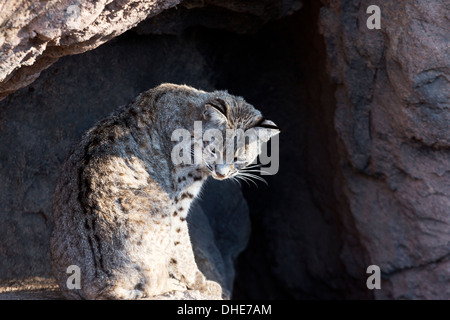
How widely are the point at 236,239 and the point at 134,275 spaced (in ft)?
9.56

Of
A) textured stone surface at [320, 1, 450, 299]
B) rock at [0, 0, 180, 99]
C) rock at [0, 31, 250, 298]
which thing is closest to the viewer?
rock at [0, 0, 180, 99]

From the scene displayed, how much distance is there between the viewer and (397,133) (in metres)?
5.46

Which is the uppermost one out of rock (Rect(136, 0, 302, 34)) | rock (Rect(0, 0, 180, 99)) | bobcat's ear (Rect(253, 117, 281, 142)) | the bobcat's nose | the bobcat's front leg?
rock (Rect(136, 0, 302, 34))

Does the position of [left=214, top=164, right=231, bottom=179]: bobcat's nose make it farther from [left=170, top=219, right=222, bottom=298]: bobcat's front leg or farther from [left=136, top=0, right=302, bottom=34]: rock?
[left=136, top=0, right=302, bottom=34]: rock

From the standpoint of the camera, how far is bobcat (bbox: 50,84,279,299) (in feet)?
13.3

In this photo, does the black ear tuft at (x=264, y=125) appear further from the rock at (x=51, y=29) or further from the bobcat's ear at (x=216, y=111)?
the rock at (x=51, y=29)

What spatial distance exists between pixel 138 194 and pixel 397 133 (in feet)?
7.91

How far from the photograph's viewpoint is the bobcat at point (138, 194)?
4050 millimetres

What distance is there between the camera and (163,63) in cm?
627

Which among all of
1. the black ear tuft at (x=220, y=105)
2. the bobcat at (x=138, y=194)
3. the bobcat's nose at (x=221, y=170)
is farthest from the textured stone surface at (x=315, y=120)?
the black ear tuft at (x=220, y=105)

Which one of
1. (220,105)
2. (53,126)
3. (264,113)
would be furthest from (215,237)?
(220,105)

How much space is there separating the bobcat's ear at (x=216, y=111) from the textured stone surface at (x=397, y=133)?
154 centimetres

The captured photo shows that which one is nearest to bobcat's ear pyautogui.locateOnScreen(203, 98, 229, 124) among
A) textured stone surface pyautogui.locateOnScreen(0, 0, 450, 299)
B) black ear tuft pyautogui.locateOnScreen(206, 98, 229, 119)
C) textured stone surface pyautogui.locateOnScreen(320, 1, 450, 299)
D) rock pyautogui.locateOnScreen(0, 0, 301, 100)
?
black ear tuft pyautogui.locateOnScreen(206, 98, 229, 119)

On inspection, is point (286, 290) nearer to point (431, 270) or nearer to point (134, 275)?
point (431, 270)
